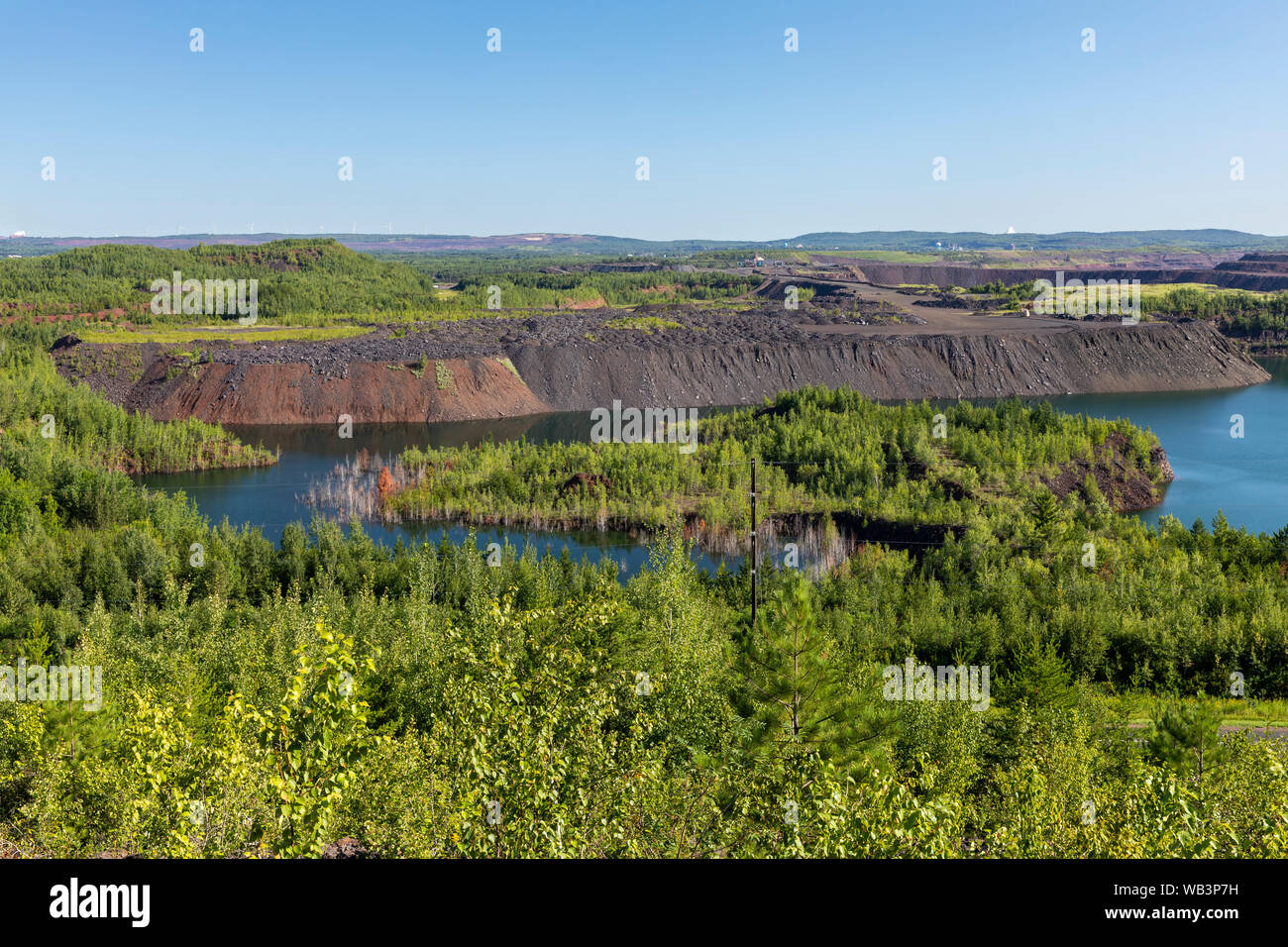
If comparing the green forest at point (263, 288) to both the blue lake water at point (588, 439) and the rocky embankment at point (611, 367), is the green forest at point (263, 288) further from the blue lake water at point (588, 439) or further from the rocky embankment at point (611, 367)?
the blue lake water at point (588, 439)

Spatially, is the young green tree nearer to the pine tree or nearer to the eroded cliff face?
the pine tree

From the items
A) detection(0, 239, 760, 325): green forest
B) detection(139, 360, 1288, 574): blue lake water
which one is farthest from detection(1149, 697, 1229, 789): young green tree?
detection(0, 239, 760, 325): green forest

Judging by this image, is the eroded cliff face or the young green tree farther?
the eroded cliff face

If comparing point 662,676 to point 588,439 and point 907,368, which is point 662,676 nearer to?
point 588,439

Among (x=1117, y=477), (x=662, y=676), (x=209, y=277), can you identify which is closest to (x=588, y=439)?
(x=1117, y=477)

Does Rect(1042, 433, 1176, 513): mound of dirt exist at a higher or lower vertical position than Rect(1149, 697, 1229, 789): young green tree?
higher

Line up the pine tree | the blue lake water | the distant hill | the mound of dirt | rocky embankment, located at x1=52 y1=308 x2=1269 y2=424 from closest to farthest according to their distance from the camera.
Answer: the pine tree → the blue lake water → the mound of dirt → rocky embankment, located at x1=52 y1=308 x2=1269 y2=424 → the distant hill
